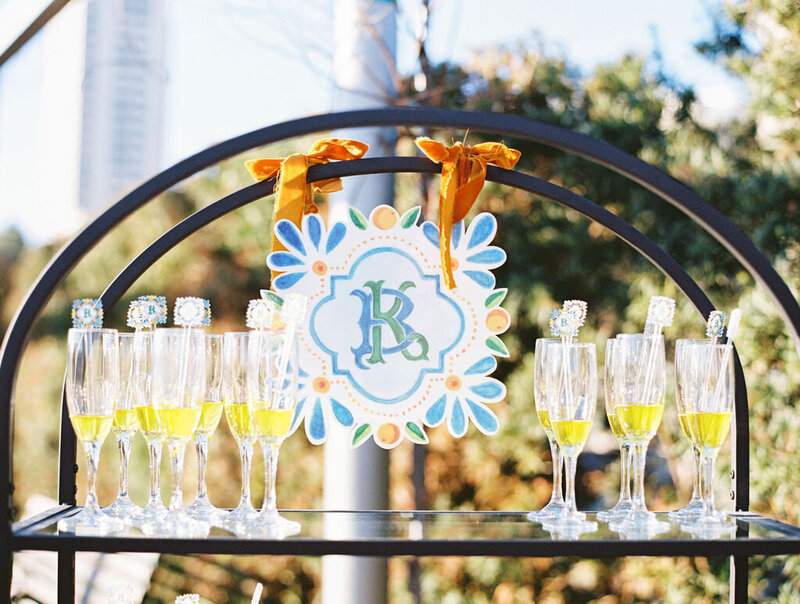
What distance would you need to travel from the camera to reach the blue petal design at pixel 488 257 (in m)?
1.50

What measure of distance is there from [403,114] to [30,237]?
4.44m

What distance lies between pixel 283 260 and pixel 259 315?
7.7 inches

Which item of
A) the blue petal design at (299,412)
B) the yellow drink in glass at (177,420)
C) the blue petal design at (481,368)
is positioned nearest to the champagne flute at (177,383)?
the yellow drink in glass at (177,420)

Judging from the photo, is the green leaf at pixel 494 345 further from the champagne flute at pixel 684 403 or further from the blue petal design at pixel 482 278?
the champagne flute at pixel 684 403

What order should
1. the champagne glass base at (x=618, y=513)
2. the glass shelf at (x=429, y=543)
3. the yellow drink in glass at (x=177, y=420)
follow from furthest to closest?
the champagne glass base at (x=618, y=513), the yellow drink in glass at (x=177, y=420), the glass shelf at (x=429, y=543)

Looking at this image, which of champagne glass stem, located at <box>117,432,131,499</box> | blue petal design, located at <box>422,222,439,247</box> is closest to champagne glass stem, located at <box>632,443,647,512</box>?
blue petal design, located at <box>422,222,439,247</box>

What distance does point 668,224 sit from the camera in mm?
2852

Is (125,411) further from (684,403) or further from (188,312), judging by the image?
(684,403)

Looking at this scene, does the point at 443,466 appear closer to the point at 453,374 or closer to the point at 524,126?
the point at 453,374

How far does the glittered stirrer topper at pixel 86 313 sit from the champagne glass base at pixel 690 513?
3.28ft

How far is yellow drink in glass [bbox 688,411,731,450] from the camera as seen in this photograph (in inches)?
51.8

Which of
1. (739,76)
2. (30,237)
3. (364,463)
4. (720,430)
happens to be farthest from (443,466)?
(30,237)

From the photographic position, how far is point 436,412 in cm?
149

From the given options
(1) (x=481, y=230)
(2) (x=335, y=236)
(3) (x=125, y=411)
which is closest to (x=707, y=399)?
(1) (x=481, y=230)
